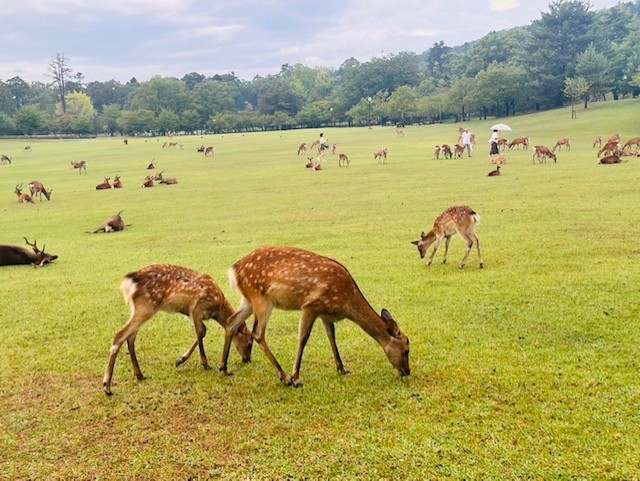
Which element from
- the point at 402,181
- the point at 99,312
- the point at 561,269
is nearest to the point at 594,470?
the point at 561,269

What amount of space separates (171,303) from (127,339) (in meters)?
0.60

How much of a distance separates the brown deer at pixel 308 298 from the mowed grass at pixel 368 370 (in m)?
0.36

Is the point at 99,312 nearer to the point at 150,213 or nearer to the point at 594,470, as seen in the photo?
the point at 594,470

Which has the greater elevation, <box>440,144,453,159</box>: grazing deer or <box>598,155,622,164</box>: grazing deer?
<box>440,144,453,159</box>: grazing deer

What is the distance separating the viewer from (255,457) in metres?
4.45

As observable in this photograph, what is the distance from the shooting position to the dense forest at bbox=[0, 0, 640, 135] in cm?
8119

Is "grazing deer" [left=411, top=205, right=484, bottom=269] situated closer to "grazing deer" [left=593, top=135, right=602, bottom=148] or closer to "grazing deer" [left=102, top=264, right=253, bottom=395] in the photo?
"grazing deer" [left=102, top=264, right=253, bottom=395]

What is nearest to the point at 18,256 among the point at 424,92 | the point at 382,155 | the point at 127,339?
the point at 127,339

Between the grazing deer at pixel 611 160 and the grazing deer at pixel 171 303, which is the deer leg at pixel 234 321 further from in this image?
the grazing deer at pixel 611 160

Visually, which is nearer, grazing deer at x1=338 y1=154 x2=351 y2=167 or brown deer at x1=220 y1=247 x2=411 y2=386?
brown deer at x1=220 y1=247 x2=411 y2=386

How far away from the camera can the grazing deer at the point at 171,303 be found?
19.0ft

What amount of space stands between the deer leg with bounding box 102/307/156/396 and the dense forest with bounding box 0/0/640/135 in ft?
233

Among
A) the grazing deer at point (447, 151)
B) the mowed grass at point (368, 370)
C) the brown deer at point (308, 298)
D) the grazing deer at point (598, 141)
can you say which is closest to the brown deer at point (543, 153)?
the grazing deer at point (447, 151)

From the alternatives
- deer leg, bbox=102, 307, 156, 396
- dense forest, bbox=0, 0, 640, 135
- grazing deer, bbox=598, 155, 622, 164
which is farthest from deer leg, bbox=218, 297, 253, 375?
dense forest, bbox=0, 0, 640, 135
